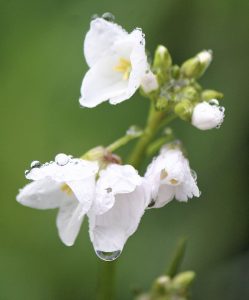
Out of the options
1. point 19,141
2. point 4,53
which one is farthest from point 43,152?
point 4,53

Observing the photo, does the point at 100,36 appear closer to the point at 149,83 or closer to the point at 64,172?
the point at 149,83

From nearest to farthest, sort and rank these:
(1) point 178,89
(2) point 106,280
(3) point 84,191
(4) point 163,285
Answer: (3) point 84,191 → (1) point 178,89 → (2) point 106,280 → (4) point 163,285

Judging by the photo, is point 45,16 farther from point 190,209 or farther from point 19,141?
point 190,209

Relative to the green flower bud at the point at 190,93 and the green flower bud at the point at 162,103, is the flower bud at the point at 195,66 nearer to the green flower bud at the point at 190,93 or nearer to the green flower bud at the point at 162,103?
the green flower bud at the point at 190,93

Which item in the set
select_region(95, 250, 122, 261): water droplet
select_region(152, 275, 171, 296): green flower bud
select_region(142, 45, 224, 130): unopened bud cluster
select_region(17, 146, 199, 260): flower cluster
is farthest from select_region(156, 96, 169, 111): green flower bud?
select_region(152, 275, 171, 296): green flower bud

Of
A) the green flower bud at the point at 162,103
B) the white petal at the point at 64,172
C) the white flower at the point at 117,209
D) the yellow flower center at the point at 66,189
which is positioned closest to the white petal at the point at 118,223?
the white flower at the point at 117,209

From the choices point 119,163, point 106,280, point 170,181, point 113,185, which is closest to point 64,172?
point 113,185
